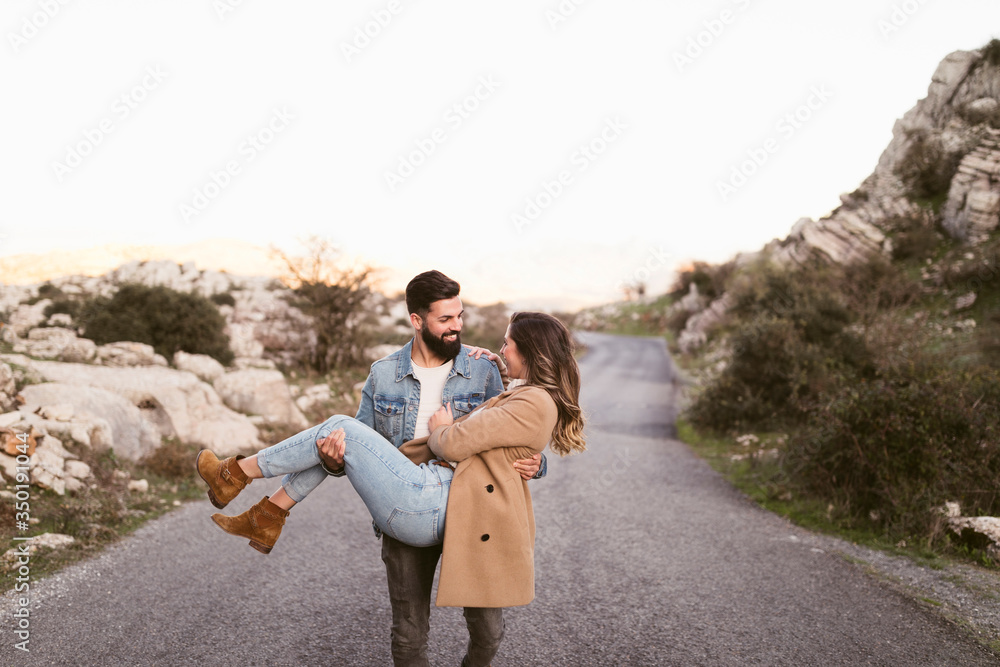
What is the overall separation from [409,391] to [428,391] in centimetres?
9

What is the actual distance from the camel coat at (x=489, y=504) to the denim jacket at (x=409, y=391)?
32 centimetres

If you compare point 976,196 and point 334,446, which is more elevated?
point 976,196

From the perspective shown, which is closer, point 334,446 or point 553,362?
point 334,446

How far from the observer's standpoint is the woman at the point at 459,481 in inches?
90.1

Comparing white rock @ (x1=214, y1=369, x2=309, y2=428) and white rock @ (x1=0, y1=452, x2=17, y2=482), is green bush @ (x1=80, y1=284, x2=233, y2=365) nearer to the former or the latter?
white rock @ (x1=214, y1=369, x2=309, y2=428)

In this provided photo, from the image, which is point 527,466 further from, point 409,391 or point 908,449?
point 908,449

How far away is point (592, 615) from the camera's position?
13.7 ft

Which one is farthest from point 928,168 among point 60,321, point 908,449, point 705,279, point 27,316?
point 27,316

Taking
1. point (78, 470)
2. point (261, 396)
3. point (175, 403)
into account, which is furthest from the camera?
point (261, 396)

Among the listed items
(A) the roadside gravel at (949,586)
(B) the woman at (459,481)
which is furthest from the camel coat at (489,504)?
(A) the roadside gravel at (949,586)

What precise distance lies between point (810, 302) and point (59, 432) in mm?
14000

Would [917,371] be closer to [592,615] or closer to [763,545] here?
[763,545]

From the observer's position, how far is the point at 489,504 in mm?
2340

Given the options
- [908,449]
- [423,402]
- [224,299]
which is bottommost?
[224,299]
